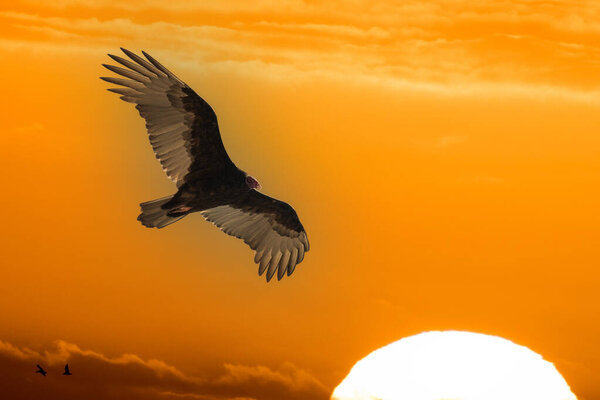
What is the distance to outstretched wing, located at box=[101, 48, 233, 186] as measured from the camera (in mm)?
15359

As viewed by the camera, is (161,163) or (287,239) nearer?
(161,163)

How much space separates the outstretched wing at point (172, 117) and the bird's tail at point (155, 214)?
0.36 m

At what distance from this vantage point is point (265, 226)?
1756 cm

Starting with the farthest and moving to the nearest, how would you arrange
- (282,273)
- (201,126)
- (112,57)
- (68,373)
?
(68,373) < (282,273) < (201,126) < (112,57)

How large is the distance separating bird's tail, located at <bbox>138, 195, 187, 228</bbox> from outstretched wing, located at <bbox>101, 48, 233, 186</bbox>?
0.36 m

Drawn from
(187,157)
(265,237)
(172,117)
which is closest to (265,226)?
(265,237)

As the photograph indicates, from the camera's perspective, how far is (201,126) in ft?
52.5

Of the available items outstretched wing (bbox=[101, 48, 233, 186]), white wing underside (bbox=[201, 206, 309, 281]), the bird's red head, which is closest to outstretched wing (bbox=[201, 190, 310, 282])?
white wing underside (bbox=[201, 206, 309, 281])

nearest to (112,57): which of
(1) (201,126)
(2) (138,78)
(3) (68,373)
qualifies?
(2) (138,78)

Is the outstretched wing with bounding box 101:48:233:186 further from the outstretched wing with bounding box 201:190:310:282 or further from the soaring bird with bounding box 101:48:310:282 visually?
the outstretched wing with bounding box 201:190:310:282

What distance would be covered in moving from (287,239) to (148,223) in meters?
2.31

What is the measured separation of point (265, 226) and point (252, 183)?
1322mm

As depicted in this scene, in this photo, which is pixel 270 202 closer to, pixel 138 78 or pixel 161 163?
pixel 161 163

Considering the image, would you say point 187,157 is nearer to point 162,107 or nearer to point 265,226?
point 162,107
